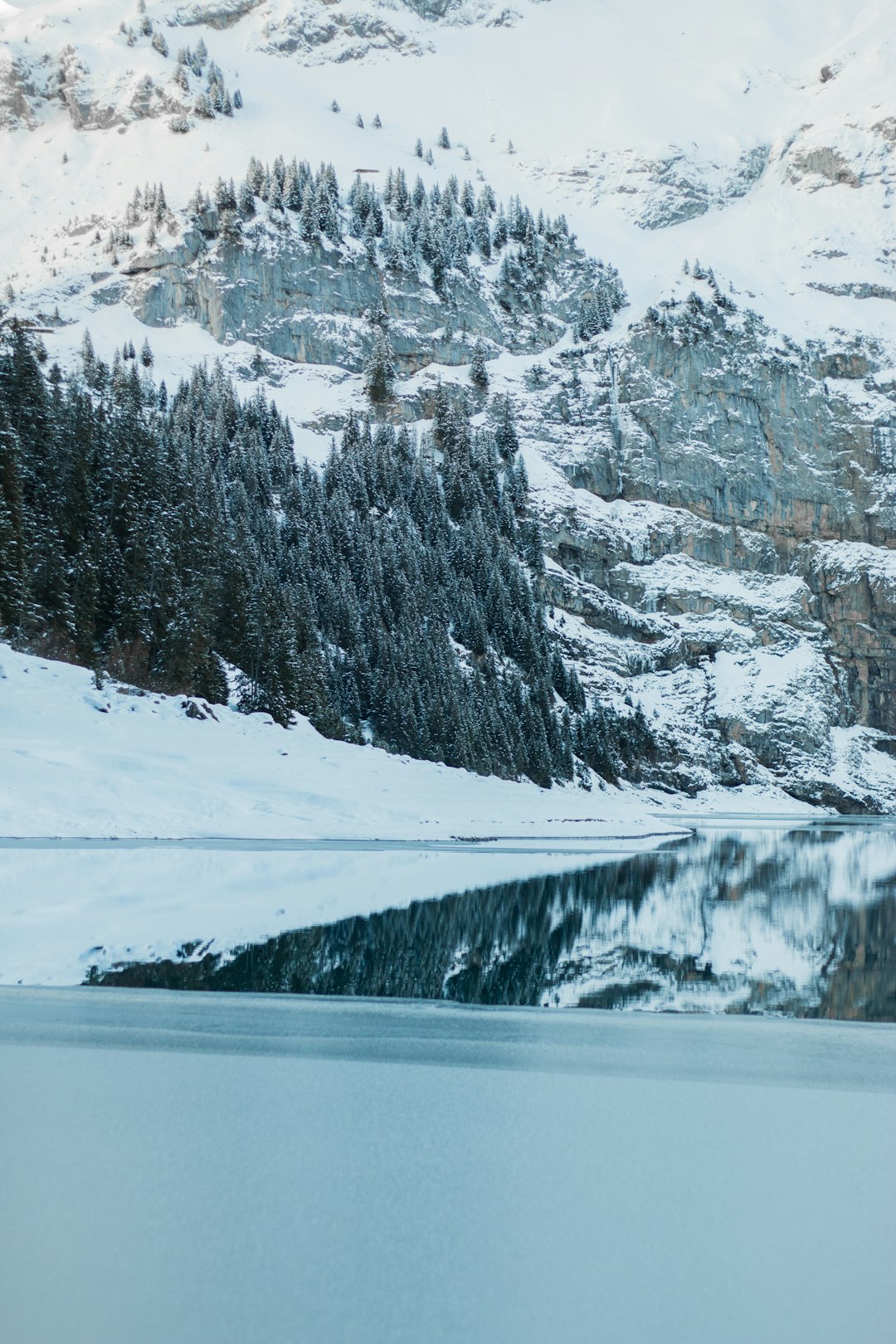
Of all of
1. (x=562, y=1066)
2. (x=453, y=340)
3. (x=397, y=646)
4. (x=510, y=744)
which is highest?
(x=453, y=340)

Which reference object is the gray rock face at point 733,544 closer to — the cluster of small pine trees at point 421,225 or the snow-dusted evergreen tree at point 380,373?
the cluster of small pine trees at point 421,225

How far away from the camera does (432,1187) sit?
15.5 ft

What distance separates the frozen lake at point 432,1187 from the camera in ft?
12.1

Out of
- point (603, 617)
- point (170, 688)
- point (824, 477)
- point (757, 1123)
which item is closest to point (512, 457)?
point (603, 617)

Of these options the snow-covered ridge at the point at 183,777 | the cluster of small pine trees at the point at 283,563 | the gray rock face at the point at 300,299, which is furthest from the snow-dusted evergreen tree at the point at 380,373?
the snow-covered ridge at the point at 183,777

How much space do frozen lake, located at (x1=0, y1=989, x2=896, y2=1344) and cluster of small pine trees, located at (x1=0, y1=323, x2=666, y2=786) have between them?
1119 inches

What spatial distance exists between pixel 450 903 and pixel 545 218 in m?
195

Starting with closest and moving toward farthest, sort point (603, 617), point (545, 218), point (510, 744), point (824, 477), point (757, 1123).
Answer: point (757, 1123)
point (510, 744)
point (603, 617)
point (824, 477)
point (545, 218)

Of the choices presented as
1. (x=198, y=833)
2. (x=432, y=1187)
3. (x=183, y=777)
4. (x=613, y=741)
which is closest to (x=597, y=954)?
(x=432, y=1187)

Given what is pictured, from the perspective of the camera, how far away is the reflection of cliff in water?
961 cm

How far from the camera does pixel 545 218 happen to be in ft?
616

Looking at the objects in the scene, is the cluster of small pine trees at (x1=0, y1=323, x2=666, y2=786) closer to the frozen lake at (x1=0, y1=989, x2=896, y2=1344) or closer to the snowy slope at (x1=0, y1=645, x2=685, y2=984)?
the snowy slope at (x1=0, y1=645, x2=685, y2=984)

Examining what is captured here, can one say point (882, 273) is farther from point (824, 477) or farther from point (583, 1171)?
point (583, 1171)

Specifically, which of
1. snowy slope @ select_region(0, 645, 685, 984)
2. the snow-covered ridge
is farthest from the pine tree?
the snow-covered ridge
